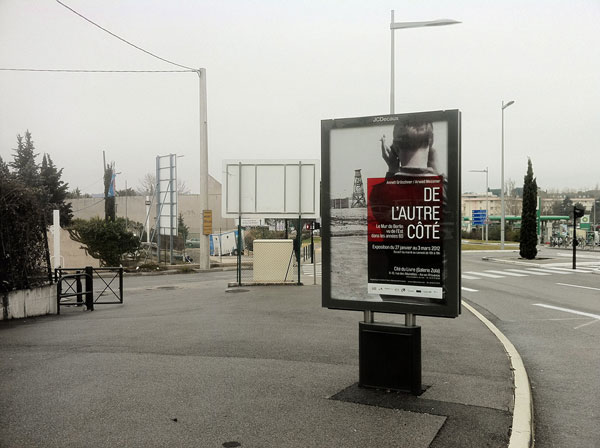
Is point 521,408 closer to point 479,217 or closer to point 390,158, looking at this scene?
point 390,158

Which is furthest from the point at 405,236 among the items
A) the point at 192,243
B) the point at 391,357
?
the point at 192,243

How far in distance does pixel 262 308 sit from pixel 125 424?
285 inches

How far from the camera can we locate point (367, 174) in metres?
5.59

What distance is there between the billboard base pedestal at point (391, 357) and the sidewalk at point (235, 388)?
14cm

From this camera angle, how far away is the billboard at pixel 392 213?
204 inches

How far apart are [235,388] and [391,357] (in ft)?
5.18

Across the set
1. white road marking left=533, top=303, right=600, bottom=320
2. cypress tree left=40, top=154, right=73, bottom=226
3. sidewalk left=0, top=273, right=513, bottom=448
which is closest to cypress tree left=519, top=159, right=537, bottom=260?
white road marking left=533, top=303, right=600, bottom=320

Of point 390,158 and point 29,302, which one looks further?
point 29,302

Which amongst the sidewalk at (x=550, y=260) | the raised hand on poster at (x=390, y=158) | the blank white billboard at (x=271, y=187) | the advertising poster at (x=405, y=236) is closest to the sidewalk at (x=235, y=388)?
the advertising poster at (x=405, y=236)

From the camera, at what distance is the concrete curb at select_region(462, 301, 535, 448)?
4309 mm

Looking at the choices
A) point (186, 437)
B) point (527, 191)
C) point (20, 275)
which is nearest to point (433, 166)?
point (186, 437)

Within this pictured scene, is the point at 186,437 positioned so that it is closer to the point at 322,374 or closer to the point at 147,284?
the point at 322,374

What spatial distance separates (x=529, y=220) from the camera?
34.3 metres

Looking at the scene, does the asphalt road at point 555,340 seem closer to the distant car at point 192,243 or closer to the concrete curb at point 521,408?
the concrete curb at point 521,408
